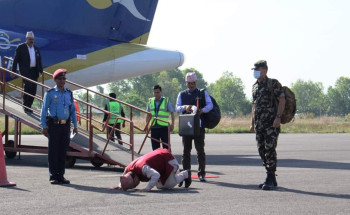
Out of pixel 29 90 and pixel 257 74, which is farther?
pixel 29 90

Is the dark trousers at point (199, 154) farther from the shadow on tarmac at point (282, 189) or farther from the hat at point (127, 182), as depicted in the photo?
the hat at point (127, 182)

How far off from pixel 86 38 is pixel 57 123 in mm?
7191

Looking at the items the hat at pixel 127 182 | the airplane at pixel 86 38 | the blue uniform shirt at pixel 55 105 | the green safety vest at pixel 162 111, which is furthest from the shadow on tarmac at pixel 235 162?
the hat at pixel 127 182

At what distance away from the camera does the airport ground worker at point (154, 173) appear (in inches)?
370

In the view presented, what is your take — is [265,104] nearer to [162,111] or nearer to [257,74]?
[257,74]

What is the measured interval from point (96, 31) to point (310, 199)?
10.4 m

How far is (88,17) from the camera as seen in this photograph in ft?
57.6

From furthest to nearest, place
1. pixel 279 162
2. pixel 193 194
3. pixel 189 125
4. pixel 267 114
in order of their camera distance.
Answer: pixel 279 162
pixel 189 125
pixel 267 114
pixel 193 194

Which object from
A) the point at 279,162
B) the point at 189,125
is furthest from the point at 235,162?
the point at 189,125

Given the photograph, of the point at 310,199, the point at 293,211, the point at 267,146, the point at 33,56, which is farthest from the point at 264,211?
the point at 33,56

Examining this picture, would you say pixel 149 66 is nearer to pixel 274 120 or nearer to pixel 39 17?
pixel 39 17

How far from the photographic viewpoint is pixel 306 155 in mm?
18312

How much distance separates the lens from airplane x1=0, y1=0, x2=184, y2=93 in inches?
651

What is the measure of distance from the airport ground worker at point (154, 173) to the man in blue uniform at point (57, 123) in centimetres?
136
